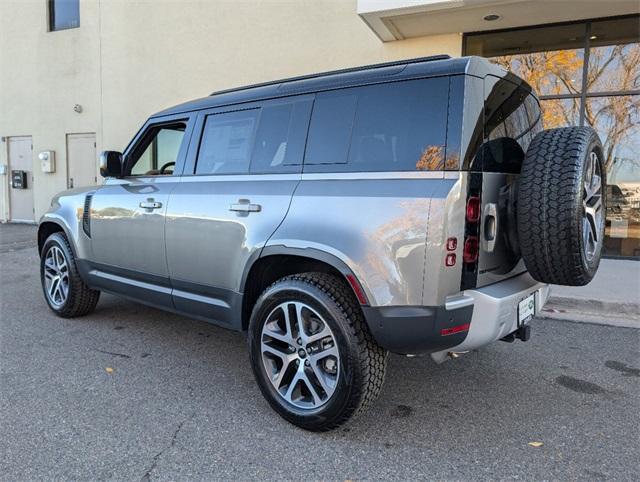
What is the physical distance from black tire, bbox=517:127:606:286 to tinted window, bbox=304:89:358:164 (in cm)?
99

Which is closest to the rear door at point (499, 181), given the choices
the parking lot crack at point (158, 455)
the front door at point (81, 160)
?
the parking lot crack at point (158, 455)

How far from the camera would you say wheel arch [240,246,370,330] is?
254 cm

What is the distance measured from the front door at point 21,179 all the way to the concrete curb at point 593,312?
42.7 feet

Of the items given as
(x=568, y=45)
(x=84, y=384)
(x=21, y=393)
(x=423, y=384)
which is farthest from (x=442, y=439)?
(x=568, y=45)

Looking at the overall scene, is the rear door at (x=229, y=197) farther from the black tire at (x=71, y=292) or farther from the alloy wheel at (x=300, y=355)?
the black tire at (x=71, y=292)

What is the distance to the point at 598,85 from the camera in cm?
794

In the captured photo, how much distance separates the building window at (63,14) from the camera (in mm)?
12227

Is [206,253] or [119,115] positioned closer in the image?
[206,253]

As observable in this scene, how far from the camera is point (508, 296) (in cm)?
259

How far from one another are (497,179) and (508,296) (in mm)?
627

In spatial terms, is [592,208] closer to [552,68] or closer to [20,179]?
[552,68]

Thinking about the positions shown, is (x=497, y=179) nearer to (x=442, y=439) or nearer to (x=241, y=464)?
(x=442, y=439)

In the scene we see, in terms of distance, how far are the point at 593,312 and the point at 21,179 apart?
1366 centimetres

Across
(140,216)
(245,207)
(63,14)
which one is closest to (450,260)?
(245,207)
